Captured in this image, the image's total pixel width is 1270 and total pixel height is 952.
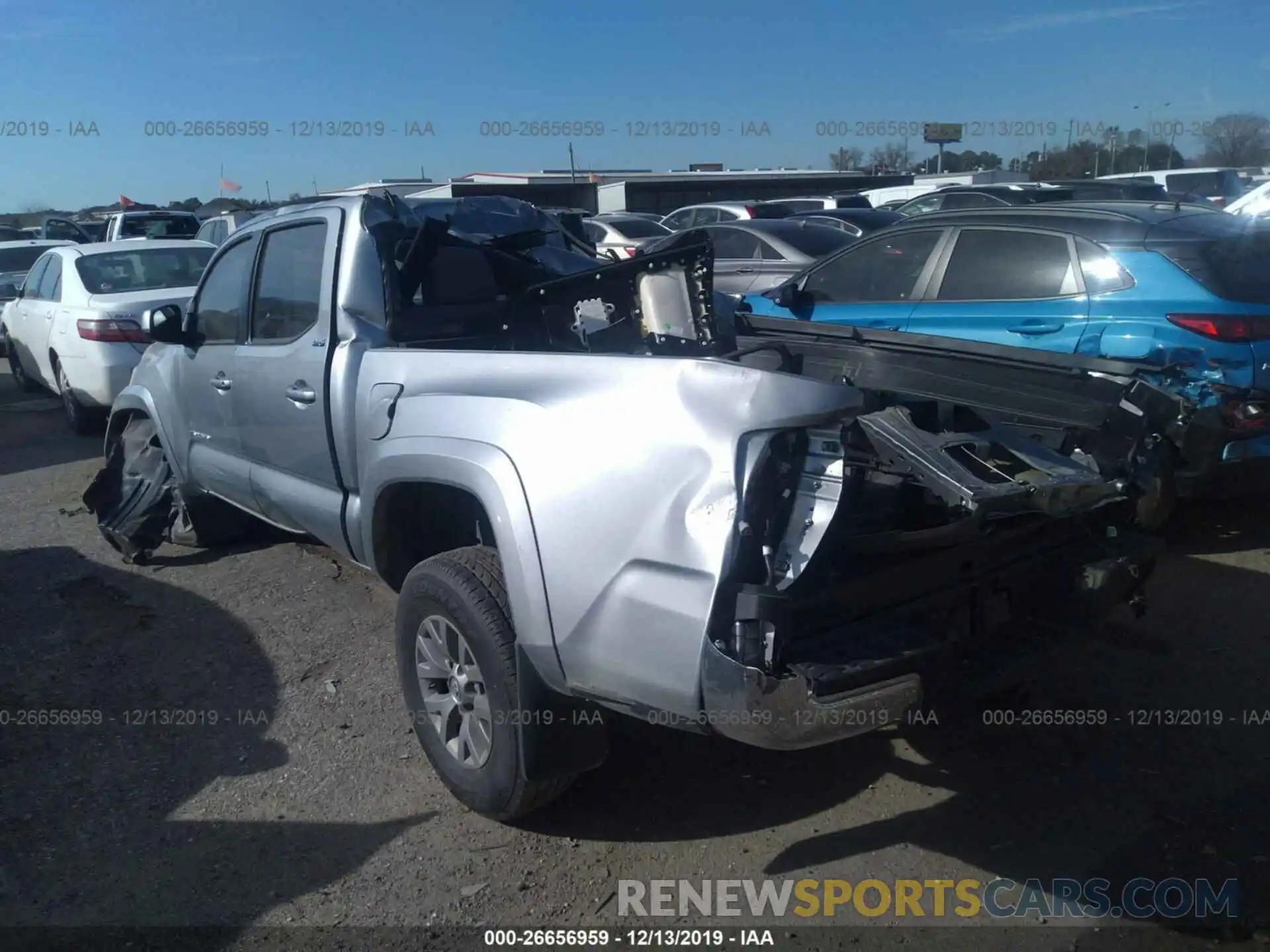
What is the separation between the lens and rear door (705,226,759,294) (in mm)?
10492

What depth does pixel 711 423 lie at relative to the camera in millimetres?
2531

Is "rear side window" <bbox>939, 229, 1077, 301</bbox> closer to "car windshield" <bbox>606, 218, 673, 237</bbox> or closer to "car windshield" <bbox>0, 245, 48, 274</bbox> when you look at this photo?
"car windshield" <bbox>606, 218, 673, 237</bbox>

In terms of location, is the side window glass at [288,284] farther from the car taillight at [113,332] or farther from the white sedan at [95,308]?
the car taillight at [113,332]

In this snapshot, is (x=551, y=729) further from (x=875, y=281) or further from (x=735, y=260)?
(x=735, y=260)

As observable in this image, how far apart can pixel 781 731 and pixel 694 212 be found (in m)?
18.7

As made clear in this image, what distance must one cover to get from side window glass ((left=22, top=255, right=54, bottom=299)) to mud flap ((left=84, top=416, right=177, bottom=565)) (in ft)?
15.3

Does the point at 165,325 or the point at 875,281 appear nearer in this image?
the point at 165,325

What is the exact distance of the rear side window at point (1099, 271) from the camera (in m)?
5.19

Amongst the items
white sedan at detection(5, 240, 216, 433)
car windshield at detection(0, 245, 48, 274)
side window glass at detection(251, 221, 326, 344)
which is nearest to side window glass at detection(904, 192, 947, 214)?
white sedan at detection(5, 240, 216, 433)

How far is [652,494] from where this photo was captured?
2.61 metres

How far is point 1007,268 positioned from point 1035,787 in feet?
10.8

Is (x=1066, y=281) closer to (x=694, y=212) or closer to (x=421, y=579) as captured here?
(x=421, y=579)

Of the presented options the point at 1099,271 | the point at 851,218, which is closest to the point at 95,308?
the point at 1099,271

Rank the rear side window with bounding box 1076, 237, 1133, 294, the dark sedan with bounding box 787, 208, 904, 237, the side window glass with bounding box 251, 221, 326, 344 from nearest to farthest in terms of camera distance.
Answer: the side window glass with bounding box 251, 221, 326, 344 < the rear side window with bounding box 1076, 237, 1133, 294 < the dark sedan with bounding box 787, 208, 904, 237
